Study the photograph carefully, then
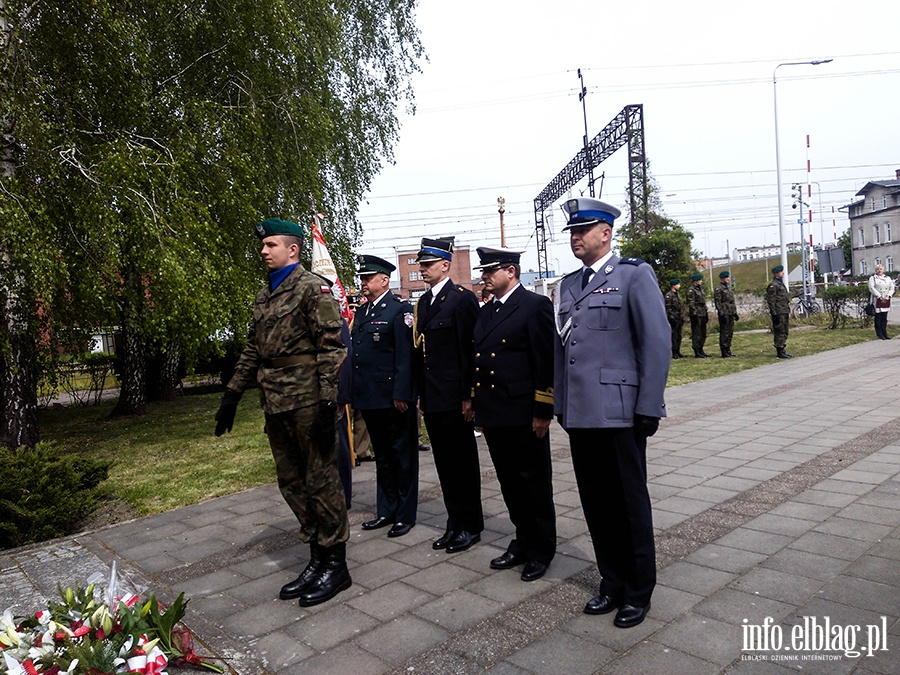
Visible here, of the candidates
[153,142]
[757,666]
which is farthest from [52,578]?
[153,142]

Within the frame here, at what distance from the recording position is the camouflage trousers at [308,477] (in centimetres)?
395

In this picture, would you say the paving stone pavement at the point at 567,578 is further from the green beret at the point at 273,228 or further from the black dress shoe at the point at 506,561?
the green beret at the point at 273,228

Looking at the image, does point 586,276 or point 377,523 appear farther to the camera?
point 377,523

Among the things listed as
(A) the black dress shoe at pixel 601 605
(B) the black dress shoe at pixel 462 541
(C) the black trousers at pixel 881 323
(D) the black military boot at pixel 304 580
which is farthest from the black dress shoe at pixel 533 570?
(C) the black trousers at pixel 881 323

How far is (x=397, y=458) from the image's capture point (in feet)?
16.7

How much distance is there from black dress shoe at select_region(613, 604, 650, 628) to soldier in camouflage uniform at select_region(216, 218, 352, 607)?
158 cm

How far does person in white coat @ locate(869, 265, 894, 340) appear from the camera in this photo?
17.9 m

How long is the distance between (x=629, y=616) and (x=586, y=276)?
5.54 ft

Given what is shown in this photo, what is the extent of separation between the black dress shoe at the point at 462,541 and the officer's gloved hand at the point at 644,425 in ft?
5.54

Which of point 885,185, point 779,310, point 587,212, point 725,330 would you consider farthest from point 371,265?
point 885,185

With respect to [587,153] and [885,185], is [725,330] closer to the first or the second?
[587,153]

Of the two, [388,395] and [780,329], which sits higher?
[388,395]

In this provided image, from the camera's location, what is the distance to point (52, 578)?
4.46m

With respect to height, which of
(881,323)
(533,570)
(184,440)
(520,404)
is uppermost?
(520,404)
